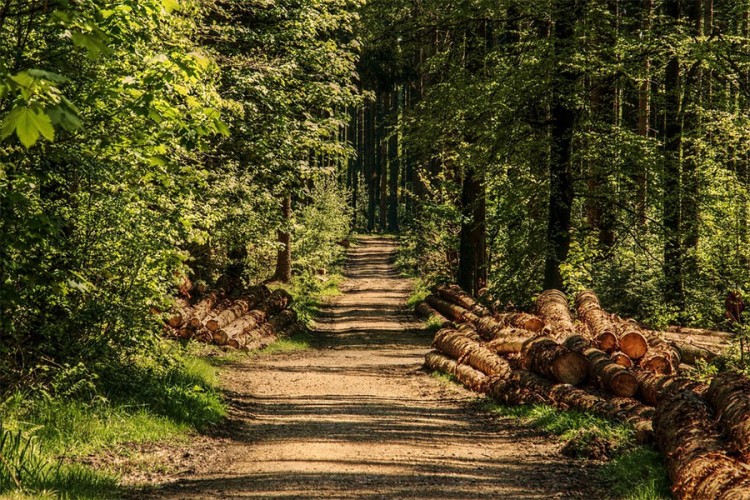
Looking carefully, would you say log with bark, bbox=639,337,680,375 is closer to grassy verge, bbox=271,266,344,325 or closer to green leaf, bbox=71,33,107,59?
green leaf, bbox=71,33,107,59

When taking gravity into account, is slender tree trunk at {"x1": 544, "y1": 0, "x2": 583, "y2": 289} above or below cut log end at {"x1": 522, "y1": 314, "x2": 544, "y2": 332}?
above

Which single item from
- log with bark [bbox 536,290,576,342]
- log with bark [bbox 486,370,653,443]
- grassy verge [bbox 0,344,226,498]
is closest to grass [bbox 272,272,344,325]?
log with bark [bbox 536,290,576,342]

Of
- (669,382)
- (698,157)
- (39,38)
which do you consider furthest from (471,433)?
(698,157)

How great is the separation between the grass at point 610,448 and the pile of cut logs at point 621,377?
179 mm

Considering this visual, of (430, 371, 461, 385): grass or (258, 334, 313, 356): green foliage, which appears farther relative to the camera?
(258, 334, 313, 356): green foliage

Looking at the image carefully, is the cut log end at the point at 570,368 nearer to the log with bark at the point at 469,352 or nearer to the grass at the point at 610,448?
the grass at the point at 610,448

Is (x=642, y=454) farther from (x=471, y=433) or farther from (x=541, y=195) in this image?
(x=541, y=195)

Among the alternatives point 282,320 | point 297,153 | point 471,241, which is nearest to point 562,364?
point 282,320

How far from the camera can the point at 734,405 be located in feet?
22.3

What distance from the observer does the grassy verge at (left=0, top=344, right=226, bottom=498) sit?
20.0ft

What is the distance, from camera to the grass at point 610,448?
689 cm

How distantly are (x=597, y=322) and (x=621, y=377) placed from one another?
11.0 feet

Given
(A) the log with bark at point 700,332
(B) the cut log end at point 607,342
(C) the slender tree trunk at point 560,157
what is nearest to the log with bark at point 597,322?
(B) the cut log end at point 607,342

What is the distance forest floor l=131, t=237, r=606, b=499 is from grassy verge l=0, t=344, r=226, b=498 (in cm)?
45
